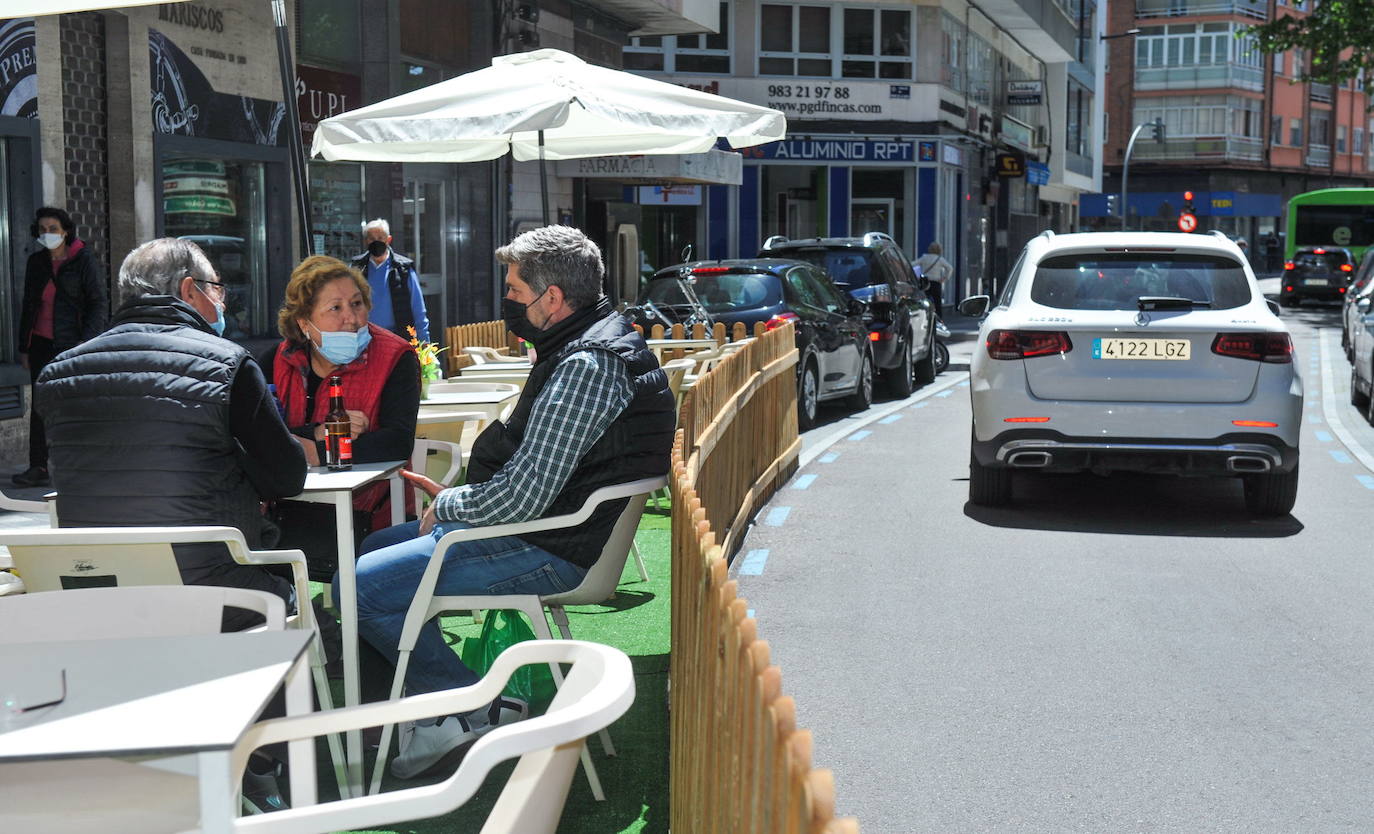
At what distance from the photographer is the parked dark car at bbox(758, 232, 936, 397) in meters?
17.8

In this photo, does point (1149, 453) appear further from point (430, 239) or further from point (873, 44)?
point (873, 44)

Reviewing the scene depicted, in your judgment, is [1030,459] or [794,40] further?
[794,40]

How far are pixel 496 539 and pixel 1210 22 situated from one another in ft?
278

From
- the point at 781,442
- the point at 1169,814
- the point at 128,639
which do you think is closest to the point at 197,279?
the point at 128,639

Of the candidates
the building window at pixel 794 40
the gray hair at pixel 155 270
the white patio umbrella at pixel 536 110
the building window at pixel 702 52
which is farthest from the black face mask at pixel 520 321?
the building window at pixel 794 40

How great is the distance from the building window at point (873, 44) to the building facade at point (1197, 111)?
4243 centimetres

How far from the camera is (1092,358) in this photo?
9547mm

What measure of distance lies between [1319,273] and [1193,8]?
43684 mm

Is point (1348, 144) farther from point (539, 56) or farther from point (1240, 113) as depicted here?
point (539, 56)

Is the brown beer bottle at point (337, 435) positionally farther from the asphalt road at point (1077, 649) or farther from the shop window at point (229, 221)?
the shop window at point (229, 221)

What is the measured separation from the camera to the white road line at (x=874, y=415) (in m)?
13.6

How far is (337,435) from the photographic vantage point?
5.45 metres

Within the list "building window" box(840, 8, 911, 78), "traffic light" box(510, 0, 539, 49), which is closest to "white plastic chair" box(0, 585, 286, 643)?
"traffic light" box(510, 0, 539, 49)

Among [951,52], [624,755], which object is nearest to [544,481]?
[624,755]
